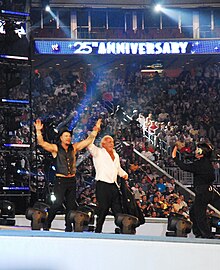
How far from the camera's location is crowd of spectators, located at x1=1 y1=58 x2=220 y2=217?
1534 cm

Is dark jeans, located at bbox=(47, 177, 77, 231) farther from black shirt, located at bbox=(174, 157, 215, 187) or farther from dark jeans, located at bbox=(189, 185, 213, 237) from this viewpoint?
dark jeans, located at bbox=(189, 185, 213, 237)

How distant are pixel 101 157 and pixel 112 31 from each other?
1977 cm

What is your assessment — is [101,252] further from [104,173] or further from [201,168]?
[201,168]

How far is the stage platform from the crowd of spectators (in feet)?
28.7

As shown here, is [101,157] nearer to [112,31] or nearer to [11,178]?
[11,178]

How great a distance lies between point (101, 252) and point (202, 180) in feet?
13.2

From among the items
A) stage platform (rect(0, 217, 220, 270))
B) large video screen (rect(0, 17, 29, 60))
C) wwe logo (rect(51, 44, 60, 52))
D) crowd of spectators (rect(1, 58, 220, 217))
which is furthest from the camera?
wwe logo (rect(51, 44, 60, 52))

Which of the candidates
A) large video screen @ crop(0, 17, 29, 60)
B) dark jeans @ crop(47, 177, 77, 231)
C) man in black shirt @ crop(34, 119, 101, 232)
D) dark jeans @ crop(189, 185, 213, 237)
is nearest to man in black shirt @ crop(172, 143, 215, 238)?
dark jeans @ crop(189, 185, 213, 237)

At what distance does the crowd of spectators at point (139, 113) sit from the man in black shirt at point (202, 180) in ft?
16.0

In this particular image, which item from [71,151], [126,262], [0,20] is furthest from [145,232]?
[126,262]

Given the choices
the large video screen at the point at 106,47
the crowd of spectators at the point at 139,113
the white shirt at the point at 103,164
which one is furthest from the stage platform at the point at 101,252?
the large video screen at the point at 106,47

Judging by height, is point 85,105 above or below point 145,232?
above

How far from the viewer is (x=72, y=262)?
15.4 ft

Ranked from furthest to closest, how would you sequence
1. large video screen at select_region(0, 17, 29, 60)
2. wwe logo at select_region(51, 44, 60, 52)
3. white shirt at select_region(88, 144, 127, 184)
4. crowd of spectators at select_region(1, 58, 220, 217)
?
wwe logo at select_region(51, 44, 60, 52)
crowd of spectators at select_region(1, 58, 220, 217)
large video screen at select_region(0, 17, 29, 60)
white shirt at select_region(88, 144, 127, 184)
